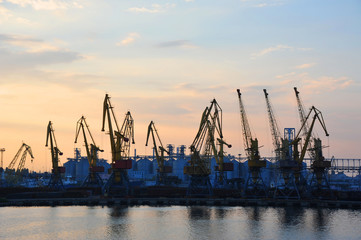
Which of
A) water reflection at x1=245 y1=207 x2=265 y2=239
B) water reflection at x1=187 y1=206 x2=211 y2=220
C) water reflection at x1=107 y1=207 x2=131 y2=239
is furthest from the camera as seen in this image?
water reflection at x1=187 y1=206 x2=211 y2=220

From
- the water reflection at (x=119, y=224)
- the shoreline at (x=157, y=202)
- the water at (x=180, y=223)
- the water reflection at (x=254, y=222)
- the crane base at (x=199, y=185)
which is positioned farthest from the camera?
the crane base at (x=199, y=185)

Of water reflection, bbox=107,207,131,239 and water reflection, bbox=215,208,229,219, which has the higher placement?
water reflection, bbox=215,208,229,219

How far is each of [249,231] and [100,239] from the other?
2143cm

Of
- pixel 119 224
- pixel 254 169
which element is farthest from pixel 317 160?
pixel 119 224

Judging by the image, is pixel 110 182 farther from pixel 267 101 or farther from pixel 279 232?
pixel 279 232

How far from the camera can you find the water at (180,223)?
2881 inches

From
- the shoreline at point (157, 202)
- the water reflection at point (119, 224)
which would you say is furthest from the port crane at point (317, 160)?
the water reflection at point (119, 224)

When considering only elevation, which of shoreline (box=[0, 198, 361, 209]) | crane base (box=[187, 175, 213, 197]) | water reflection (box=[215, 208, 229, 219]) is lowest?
water reflection (box=[215, 208, 229, 219])

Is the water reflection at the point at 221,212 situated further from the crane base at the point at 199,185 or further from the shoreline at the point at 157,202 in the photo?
the crane base at the point at 199,185

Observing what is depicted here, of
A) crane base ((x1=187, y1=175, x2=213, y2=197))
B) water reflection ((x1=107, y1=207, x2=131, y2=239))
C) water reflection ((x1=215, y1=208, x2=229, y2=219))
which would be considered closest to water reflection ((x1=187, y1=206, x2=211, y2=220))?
water reflection ((x1=215, y1=208, x2=229, y2=219))

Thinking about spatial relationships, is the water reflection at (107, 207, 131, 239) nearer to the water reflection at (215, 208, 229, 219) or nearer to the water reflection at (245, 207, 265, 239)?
the water reflection at (215, 208, 229, 219)

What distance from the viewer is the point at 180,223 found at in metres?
85.1

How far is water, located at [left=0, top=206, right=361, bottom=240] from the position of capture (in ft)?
240

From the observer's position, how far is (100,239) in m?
70.2
